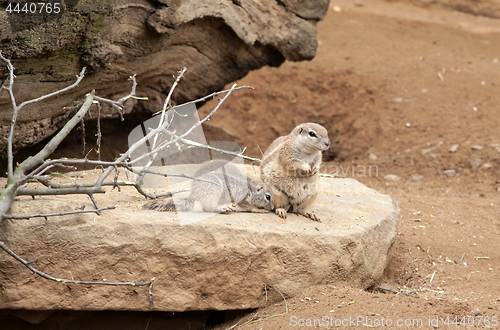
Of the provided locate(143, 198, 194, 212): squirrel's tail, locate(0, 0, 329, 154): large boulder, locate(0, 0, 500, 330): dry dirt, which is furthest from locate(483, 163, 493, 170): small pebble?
locate(143, 198, 194, 212): squirrel's tail

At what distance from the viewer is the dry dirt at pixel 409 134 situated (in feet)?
13.9

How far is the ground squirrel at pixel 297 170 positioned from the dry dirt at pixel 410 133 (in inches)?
35.4

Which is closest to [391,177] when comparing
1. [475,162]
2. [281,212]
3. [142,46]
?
[475,162]

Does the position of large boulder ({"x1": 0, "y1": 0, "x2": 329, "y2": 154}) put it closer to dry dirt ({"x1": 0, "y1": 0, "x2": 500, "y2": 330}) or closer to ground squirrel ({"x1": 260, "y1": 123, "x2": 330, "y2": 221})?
ground squirrel ({"x1": 260, "y1": 123, "x2": 330, "y2": 221})

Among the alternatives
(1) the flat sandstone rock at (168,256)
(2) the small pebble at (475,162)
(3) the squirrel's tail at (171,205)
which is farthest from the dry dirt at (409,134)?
(3) the squirrel's tail at (171,205)

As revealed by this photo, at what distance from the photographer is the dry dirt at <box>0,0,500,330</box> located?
13.9 ft

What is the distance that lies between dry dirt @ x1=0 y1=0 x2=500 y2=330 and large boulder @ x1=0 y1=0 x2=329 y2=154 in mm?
2401

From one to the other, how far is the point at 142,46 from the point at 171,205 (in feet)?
7.32

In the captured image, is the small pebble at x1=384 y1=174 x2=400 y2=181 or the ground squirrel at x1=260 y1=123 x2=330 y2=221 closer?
the ground squirrel at x1=260 y1=123 x2=330 y2=221

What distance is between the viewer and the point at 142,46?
575 cm

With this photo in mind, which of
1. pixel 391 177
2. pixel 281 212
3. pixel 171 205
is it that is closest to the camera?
pixel 171 205

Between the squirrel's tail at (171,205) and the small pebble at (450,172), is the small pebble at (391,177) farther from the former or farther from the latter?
the squirrel's tail at (171,205)

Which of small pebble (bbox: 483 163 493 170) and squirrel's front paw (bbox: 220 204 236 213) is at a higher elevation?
small pebble (bbox: 483 163 493 170)

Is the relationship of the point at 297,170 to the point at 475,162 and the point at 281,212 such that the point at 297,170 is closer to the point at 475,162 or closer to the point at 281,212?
the point at 281,212
